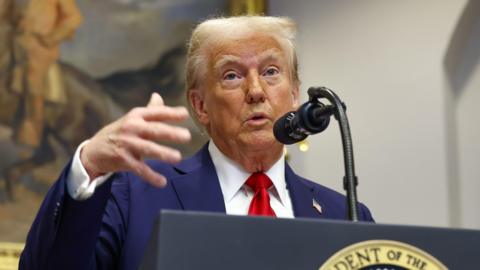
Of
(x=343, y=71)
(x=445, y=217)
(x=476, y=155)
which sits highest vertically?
(x=343, y=71)

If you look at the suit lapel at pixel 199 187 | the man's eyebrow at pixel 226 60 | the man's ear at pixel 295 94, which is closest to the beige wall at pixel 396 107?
the man's ear at pixel 295 94

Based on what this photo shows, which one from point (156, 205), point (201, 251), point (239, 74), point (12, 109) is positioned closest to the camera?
point (201, 251)

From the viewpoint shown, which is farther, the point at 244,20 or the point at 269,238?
the point at 244,20

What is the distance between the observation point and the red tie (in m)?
3.21

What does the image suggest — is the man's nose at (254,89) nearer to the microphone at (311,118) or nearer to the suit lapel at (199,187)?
the suit lapel at (199,187)

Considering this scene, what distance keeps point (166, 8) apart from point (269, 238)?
430 cm

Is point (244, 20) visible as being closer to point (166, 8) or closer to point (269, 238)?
point (269, 238)

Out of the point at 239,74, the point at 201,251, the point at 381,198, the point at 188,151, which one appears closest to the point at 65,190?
the point at 201,251

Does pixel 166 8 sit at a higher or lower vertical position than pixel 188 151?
higher

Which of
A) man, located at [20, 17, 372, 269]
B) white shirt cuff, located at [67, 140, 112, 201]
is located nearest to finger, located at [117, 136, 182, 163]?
white shirt cuff, located at [67, 140, 112, 201]

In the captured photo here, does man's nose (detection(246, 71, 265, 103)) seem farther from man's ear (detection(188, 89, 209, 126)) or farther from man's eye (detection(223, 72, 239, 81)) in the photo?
man's ear (detection(188, 89, 209, 126))

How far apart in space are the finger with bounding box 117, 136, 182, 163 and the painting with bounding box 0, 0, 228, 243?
3701 millimetres

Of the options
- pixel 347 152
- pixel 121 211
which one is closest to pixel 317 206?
pixel 121 211

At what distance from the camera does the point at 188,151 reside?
5898 millimetres
